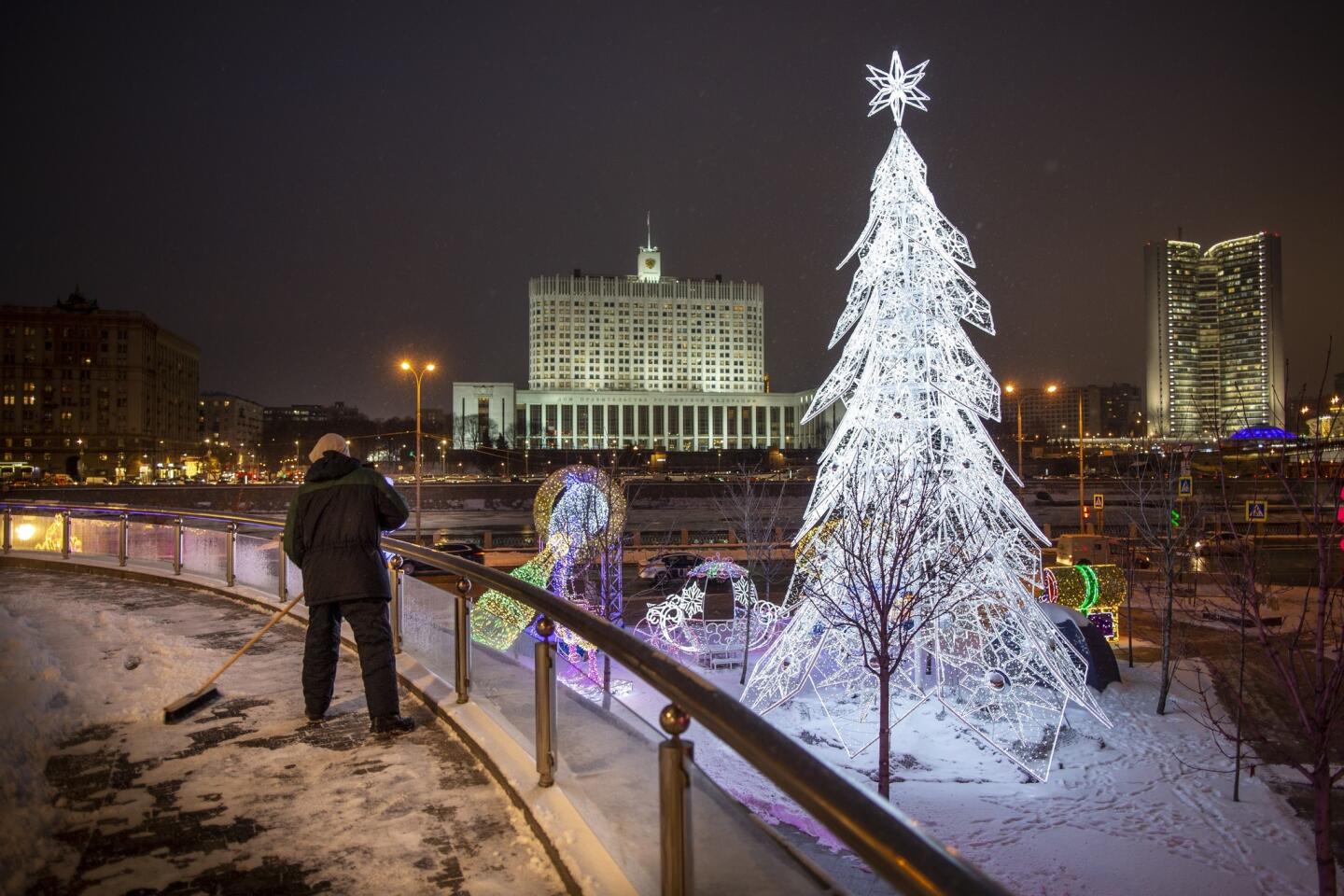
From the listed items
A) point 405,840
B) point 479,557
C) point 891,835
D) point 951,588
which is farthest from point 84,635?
point 479,557

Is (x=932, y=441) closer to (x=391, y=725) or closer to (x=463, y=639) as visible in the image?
(x=463, y=639)

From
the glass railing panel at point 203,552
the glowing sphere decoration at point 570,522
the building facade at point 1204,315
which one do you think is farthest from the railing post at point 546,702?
the building facade at point 1204,315

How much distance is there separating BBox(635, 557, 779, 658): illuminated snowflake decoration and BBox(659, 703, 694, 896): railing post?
14106 mm

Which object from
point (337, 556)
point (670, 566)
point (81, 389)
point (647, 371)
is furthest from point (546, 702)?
point (647, 371)

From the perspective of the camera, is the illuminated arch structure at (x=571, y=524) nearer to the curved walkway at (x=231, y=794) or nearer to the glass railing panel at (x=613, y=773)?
the curved walkway at (x=231, y=794)

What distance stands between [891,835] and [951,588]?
32.8 feet

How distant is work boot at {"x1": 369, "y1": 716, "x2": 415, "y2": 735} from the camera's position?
430 cm

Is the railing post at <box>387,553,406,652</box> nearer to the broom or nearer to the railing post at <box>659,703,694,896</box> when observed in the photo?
the broom

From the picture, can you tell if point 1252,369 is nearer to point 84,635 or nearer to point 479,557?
point 479,557

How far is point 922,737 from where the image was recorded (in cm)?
1216

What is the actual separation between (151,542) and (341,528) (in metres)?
8.59

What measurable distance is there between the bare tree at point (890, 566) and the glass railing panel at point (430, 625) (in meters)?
6.04

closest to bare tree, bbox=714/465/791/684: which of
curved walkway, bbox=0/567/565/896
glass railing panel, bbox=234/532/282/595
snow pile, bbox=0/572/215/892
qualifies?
glass railing panel, bbox=234/532/282/595

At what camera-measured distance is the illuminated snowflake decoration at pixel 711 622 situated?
16.6m
